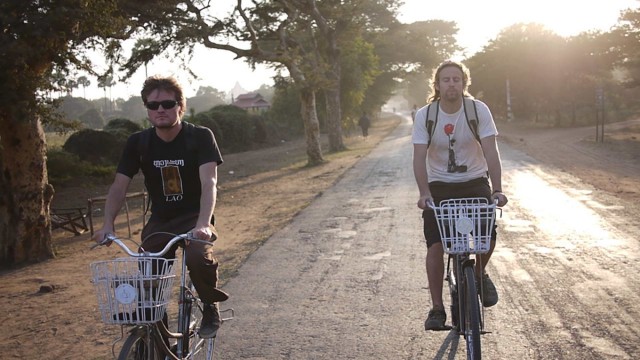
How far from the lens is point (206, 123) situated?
120ft

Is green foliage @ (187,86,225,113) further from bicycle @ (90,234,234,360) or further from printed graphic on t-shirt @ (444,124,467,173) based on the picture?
bicycle @ (90,234,234,360)

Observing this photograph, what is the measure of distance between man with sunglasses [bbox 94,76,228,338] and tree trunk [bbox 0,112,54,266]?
20.8ft

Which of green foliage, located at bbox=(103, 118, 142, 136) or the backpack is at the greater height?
the backpack

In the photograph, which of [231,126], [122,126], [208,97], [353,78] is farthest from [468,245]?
[208,97]

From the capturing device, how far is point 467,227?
13.3 feet

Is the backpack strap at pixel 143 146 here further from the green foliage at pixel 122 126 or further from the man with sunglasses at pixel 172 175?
the green foliage at pixel 122 126

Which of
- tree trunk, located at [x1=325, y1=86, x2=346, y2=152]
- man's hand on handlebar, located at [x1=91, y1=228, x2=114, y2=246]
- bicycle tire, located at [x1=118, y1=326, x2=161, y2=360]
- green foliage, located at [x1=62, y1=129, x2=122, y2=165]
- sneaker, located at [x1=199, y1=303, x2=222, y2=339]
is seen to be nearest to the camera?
bicycle tire, located at [x1=118, y1=326, x2=161, y2=360]

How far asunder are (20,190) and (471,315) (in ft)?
25.6

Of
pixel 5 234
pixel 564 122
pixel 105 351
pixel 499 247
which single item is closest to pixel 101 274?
pixel 105 351

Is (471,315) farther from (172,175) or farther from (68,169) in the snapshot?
(68,169)

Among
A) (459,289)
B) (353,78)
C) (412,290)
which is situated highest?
(353,78)

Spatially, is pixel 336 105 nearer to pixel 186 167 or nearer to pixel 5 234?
pixel 5 234

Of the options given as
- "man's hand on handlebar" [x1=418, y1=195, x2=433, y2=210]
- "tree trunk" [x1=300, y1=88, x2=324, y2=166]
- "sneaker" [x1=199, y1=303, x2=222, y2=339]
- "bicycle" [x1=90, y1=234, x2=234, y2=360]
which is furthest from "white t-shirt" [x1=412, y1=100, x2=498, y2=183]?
"tree trunk" [x1=300, y1=88, x2=324, y2=166]

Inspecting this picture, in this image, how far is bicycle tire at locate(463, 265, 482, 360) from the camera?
13.3 ft
